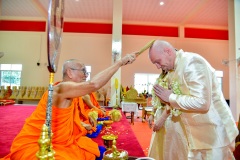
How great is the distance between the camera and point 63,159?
124 cm

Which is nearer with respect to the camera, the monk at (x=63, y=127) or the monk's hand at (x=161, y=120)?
the monk at (x=63, y=127)

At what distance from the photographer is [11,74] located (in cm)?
1032

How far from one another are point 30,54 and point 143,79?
6.93 m

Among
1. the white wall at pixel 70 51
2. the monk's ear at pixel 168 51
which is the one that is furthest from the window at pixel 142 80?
the monk's ear at pixel 168 51

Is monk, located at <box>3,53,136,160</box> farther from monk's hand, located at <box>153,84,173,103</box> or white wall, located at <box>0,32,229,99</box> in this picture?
white wall, located at <box>0,32,229,99</box>

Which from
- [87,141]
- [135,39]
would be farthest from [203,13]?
[87,141]

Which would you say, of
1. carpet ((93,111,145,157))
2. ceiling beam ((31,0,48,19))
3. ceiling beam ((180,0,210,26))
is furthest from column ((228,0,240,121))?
ceiling beam ((31,0,48,19))

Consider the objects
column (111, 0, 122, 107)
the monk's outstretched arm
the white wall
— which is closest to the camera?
the monk's outstretched arm

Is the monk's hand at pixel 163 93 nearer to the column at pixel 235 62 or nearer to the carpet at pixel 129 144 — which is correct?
the carpet at pixel 129 144

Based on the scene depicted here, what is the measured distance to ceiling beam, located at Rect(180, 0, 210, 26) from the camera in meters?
8.18

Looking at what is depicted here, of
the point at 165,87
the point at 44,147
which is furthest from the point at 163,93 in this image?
the point at 44,147

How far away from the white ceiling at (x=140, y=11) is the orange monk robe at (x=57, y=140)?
786cm

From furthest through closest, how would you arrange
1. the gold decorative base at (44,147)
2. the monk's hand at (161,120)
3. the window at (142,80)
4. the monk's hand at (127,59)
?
the window at (142,80) < the monk's hand at (161,120) < the monk's hand at (127,59) < the gold decorative base at (44,147)

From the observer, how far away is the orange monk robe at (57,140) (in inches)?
51.5
